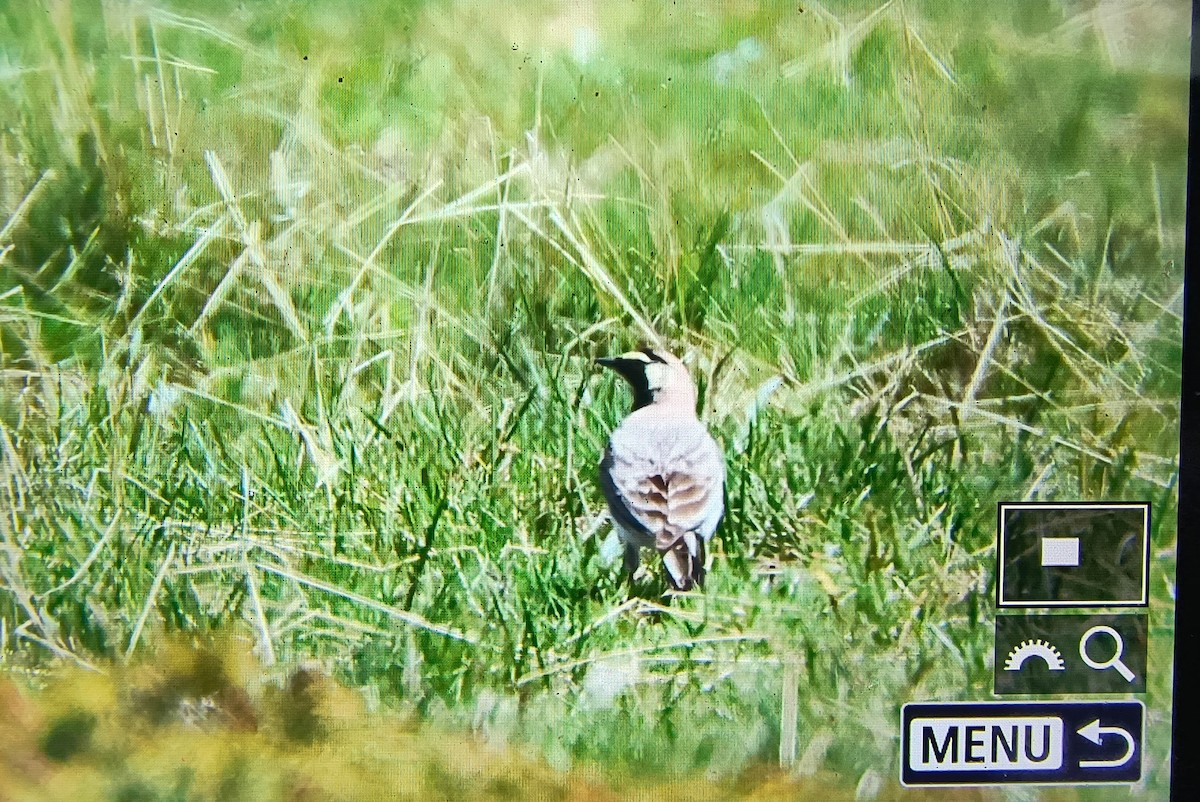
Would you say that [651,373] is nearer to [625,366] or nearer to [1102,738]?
[625,366]

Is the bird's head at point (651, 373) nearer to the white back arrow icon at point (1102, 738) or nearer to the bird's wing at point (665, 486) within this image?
the bird's wing at point (665, 486)

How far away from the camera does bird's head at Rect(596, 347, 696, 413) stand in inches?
68.6

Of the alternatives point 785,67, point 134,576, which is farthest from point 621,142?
point 134,576

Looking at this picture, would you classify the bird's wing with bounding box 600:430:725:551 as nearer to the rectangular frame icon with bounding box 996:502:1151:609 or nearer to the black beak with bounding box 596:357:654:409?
the black beak with bounding box 596:357:654:409

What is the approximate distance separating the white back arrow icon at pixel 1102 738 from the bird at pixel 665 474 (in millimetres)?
681

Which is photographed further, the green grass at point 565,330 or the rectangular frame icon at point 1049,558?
the rectangular frame icon at point 1049,558

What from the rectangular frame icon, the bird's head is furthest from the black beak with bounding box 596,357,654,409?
the rectangular frame icon

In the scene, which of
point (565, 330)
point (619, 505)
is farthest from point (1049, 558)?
point (565, 330)

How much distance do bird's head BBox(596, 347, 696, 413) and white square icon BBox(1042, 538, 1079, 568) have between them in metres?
0.63

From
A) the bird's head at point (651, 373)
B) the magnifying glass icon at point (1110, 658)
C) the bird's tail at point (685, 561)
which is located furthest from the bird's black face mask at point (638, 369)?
the magnifying glass icon at point (1110, 658)

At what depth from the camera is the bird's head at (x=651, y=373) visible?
5.72 ft

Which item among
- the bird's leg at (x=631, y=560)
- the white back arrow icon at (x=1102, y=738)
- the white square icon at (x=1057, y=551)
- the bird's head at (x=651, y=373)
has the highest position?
the bird's head at (x=651, y=373)

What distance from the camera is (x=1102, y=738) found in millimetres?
1850

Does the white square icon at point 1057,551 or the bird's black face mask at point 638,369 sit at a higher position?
the bird's black face mask at point 638,369
